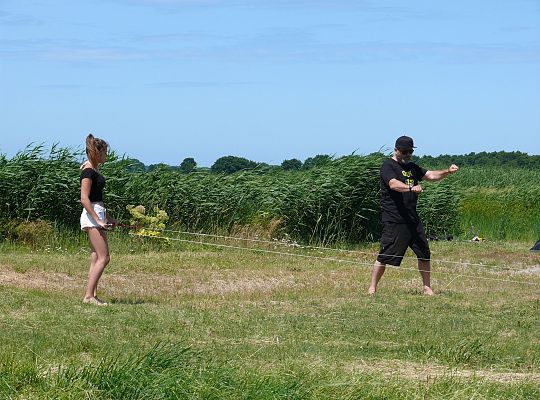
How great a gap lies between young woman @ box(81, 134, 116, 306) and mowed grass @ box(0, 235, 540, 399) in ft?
1.27

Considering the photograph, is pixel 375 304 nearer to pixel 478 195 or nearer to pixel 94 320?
pixel 94 320

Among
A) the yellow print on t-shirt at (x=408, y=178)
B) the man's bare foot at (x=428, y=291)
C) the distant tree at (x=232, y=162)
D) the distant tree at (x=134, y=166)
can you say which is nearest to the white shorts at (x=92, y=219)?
the yellow print on t-shirt at (x=408, y=178)

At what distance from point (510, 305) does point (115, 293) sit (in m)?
4.62

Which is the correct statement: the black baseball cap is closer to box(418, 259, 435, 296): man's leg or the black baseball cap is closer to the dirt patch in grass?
box(418, 259, 435, 296): man's leg

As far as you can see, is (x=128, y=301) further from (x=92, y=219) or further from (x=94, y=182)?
(x=94, y=182)

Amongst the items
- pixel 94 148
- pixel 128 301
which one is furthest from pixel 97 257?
pixel 94 148

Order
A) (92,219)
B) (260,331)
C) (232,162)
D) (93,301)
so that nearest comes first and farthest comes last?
(260,331), (92,219), (93,301), (232,162)

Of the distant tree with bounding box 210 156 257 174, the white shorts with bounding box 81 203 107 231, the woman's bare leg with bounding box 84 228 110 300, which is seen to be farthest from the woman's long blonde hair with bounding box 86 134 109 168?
the distant tree with bounding box 210 156 257 174

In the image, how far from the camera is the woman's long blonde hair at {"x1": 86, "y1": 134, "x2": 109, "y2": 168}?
11648mm

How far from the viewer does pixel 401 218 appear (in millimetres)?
12875

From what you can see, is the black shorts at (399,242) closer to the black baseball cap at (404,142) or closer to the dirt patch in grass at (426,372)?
the black baseball cap at (404,142)

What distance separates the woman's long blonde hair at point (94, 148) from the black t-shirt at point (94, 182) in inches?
4.2

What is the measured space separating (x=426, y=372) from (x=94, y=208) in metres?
4.59

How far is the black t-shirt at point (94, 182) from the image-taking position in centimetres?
1160
